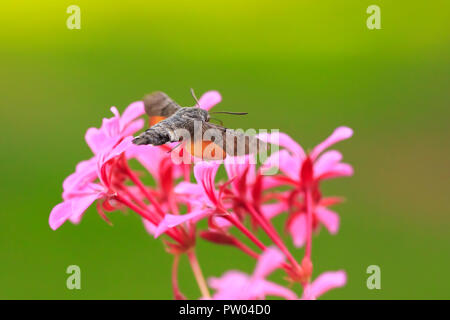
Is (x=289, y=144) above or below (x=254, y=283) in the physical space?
above

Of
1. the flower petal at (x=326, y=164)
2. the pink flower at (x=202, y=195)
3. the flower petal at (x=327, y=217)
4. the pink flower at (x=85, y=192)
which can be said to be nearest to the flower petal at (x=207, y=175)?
the pink flower at (x=202, y=195)

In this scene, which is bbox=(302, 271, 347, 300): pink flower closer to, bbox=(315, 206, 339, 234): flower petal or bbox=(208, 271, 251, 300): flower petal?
bbox=(208, 271, 251, 300): flower petal

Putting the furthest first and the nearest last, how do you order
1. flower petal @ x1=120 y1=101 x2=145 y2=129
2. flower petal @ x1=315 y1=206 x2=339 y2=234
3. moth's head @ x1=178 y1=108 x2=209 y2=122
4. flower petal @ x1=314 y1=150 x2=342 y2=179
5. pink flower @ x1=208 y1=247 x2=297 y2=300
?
flower petal @ x1=315 y1=206 x2=339 y2=234
flower petal @ x1=314 y1=150 x2=342 y2=179
flower petal @ x1=120 y1=101 x2=145 y2=129
moth's head @ x1=178 y1=108 x2=209 y2=122
pink flower @ x1=208 y1=247 x2=297 y2=300

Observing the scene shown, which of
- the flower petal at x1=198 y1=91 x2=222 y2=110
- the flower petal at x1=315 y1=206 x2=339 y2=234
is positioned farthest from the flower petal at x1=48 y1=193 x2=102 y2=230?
the flower petal at x1=315 y1=206 x2=339 y2=234

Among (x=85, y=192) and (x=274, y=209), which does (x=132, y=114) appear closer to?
(x=85, y=192)

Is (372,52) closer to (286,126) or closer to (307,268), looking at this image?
(286,126)

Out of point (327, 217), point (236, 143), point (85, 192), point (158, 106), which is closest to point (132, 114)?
point (158, 106)
